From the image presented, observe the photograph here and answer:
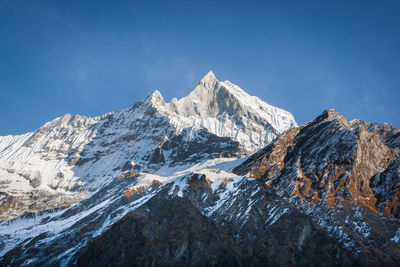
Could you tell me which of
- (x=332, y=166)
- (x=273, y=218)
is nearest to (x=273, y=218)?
(x=273, y=218)

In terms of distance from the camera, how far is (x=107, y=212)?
190 meters

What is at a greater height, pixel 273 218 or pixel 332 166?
pixel 332 166

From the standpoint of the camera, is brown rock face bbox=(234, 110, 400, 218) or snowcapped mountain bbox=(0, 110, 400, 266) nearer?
snowcapped mountain bbox=(0, 110, 400, 266)

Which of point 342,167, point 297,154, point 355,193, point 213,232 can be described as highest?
point 297,154

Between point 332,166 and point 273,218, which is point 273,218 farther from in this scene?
point 332,166

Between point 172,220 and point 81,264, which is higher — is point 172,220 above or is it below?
above

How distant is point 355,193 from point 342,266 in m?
38.5

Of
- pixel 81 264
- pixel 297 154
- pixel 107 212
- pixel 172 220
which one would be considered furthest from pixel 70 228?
pixel 297 154

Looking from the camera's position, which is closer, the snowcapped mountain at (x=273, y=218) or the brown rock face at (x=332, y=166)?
the snowcapped mountain at (x=273, y=218)

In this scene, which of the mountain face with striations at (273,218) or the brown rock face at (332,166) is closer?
the mountain face with striations at (273,218)

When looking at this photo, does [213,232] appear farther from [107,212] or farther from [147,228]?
[107,212]

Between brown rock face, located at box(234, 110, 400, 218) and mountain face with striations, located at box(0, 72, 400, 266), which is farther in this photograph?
brown rock face, located at box(234, 110, 400, 218)

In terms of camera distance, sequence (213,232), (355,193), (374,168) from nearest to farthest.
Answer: (213,232)
(355,193)
(374,168)

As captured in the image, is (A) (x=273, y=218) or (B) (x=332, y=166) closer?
(A) (x=273, y=218)
